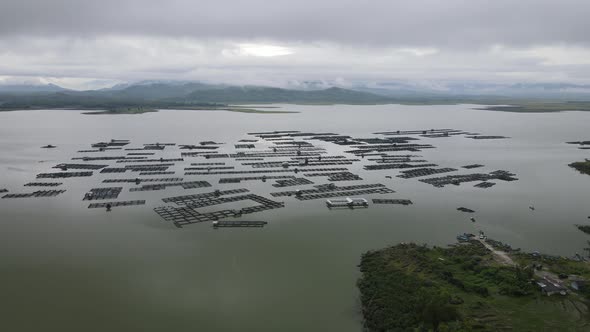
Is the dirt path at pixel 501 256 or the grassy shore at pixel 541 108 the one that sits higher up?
the grassy shore at pixel 541 108

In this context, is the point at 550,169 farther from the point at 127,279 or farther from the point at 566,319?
the point at 127,279

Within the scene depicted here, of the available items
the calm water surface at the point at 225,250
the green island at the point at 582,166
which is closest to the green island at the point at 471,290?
the calm water surface at the point at 225,250

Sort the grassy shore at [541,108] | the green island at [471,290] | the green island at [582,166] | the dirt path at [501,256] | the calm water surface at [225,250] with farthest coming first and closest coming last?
the grassy shore at [541,108], the green island at [582,166], the dirt path at [501,256], the calm water surface at [225,250], the green island at [471,290]

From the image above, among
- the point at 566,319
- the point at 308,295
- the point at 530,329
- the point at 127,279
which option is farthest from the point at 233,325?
the point at 566,319

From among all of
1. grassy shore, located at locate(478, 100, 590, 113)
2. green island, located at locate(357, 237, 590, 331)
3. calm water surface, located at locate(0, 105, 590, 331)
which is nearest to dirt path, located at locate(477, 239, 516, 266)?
green island, located at locate(357, 237, 590, 331)

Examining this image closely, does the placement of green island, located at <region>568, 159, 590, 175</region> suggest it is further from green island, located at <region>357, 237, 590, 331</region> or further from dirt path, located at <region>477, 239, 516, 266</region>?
dirt path, located at <region>477, 239, 516, 266</region>

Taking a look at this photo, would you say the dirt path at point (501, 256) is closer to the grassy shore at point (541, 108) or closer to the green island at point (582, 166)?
the green island at point (582, 166)

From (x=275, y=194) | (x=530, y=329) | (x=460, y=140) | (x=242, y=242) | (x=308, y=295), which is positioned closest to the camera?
(x=530, y=329)
